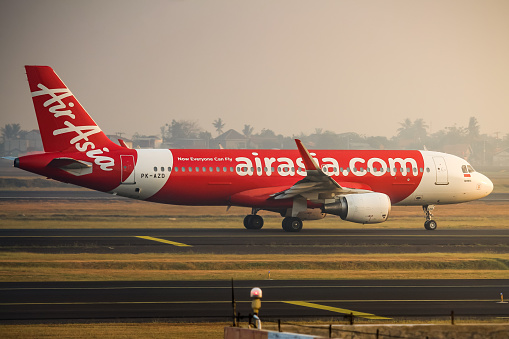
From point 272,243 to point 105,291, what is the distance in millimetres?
14203

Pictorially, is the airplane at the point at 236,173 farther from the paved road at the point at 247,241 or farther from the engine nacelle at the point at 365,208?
the paved road at the point at 247,241

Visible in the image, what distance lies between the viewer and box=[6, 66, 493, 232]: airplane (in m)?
42.5

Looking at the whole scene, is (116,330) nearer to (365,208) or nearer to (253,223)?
(365,208)

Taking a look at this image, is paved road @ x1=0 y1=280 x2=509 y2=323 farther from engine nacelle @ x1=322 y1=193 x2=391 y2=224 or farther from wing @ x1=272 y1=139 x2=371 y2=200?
wing @ x1=272 y1=139 x2=371 y2=200

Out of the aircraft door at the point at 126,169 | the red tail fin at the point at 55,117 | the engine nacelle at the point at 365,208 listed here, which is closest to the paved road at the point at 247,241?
the engine nacelle at the point at 365,208

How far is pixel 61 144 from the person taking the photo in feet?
141

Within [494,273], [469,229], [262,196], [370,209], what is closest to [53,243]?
[262,196]

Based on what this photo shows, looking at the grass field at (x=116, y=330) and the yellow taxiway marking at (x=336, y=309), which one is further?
the yellow taxiway marking at (x=336, y=309)

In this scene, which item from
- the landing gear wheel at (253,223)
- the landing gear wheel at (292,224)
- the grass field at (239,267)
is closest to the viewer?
the grass field at (239,267)

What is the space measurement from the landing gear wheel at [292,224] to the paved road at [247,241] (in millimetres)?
547

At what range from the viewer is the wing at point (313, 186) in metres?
42.2

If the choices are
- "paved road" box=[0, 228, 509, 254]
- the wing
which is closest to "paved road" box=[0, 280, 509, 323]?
"paved road" box=[0, 228, 509, 254]

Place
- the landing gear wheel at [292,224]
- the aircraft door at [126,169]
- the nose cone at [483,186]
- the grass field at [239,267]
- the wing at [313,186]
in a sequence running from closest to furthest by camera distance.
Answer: the grass field at [239,267]
the wing at [313,186]
the aircraft door at [126,169]
the landing gear wheel at [292,224]
the nose cone at [483,186]

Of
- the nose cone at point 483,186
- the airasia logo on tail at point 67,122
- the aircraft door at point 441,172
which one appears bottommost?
the nose cone at point 483,186
